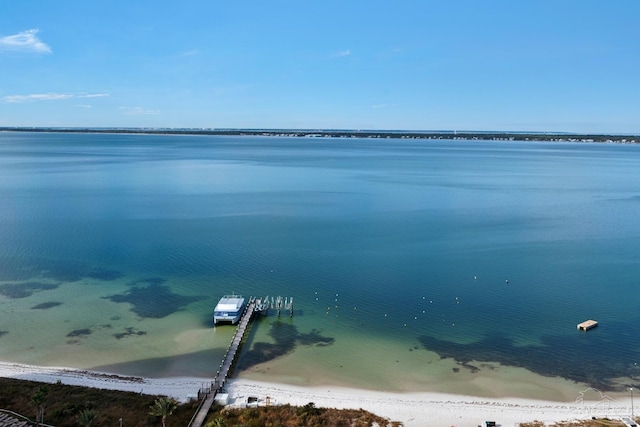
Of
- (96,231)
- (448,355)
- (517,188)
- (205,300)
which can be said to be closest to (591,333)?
(448,355)

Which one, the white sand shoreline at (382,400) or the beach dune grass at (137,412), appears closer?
the beach dune grass at (137,412)

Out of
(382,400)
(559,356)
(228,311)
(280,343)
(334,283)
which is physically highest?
(228,311)

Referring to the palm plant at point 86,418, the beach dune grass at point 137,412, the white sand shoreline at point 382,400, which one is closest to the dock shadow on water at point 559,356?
the white sand shoreline at point 382,400

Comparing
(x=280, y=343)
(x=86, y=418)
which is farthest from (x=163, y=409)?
(x=280, y=343)

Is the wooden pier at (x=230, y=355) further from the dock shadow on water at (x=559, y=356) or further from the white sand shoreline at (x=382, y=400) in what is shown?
the dock shadow on water at (x=559, y=356)

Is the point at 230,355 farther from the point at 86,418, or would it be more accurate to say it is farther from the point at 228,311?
the point at 86,418

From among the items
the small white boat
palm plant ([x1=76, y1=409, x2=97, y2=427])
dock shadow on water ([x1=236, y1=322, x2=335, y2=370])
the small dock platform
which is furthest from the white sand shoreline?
the small dock platform

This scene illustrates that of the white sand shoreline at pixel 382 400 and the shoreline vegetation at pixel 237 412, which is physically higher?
the shoreline vegetation at pixel 237 412

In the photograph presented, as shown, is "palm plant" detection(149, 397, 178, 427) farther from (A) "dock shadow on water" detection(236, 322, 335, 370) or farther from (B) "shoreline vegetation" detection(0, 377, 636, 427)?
(A) "dock shadow on water" detection(236, 322, 335, 370)
